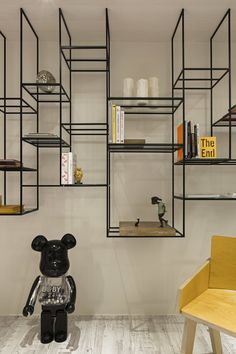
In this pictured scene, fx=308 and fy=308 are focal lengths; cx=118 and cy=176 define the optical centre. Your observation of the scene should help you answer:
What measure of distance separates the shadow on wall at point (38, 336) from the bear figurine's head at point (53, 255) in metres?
0.46

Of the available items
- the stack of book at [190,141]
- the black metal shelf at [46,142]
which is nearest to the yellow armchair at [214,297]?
the stack of book at [190,141]

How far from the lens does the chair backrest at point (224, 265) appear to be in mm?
2033

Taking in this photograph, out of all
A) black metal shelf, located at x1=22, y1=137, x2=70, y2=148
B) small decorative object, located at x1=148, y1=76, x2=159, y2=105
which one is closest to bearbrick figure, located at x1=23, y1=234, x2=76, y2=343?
black metal shelf, located at x1=22, y1=137, x2=70, y2=148

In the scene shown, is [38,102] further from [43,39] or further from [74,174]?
[74,174]

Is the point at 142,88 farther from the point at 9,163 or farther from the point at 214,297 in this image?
the point at 214,297

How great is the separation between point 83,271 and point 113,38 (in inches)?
76.4

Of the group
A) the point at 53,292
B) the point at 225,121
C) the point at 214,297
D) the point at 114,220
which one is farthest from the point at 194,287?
the point at 225,121

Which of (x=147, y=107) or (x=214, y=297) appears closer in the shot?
(x=214, y=297)

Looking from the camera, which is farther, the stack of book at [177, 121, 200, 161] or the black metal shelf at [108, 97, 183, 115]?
the black metal shelf at [108, 97, 183, 115]

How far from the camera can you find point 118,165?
255 centimetres

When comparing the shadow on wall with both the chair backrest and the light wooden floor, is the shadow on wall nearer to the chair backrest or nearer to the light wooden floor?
the light wooden floor

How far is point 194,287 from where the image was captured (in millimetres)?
1904

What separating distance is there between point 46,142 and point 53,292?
43.7 inches

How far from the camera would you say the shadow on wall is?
6.86 ft
